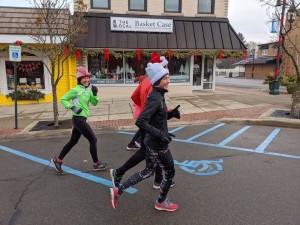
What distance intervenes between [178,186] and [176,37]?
1050cm

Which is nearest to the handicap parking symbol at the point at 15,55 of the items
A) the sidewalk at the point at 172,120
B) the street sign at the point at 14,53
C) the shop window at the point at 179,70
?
the street sign at the point at 14,53

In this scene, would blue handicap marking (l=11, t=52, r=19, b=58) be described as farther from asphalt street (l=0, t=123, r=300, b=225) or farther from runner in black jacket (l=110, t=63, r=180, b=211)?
runner in black jacket (l=110, t=63, r=180, b=211)

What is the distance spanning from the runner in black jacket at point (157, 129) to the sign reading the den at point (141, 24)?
10.4 metres

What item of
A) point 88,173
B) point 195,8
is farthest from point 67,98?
point 195,8

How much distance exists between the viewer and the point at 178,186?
3936 mm

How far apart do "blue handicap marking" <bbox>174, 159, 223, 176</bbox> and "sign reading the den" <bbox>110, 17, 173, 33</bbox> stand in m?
9.50

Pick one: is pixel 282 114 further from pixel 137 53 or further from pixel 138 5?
pixel 138 5

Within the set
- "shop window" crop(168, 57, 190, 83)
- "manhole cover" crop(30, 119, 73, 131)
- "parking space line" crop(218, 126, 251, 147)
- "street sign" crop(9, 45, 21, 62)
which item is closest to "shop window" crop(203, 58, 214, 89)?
"shop window" crop(168, 57, 190, 83)

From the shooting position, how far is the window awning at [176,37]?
40.8 ft

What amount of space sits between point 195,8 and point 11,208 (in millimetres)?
13279

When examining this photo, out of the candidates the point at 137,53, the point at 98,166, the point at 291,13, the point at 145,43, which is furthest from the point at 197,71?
the point at 98,166

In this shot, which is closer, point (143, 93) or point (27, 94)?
point (143, 93)

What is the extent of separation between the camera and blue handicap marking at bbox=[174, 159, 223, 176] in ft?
14.6

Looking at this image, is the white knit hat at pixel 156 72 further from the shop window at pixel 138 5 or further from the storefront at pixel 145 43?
the shop window at pixel 138 5
